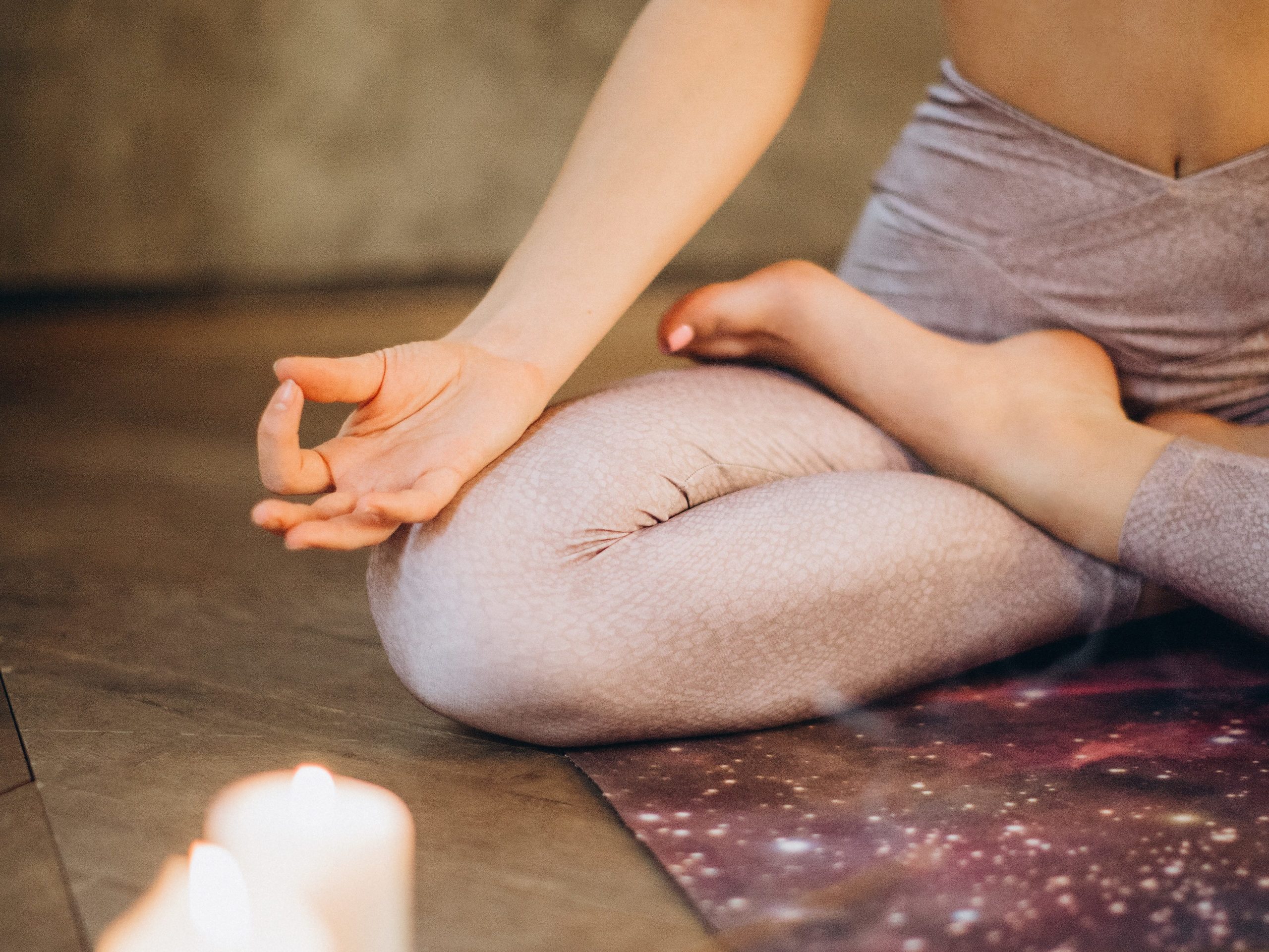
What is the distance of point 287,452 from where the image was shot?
627 mm

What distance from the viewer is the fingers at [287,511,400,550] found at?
2.00 feet

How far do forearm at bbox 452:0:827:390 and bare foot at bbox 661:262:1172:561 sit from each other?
8 centimetres

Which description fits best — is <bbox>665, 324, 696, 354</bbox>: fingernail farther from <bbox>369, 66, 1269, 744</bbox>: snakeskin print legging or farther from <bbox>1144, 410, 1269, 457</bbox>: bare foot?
<bbox>1144, 410, 1269, 457</bbox>: bare foot

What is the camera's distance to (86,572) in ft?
3.42

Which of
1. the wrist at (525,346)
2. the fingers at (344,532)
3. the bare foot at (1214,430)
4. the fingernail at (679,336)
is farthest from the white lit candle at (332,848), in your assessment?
the bare foot at (1214,430)

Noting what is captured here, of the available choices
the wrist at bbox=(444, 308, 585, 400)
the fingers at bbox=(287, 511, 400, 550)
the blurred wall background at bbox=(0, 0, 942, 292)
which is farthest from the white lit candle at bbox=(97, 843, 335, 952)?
the blurred wall background at bbox=(0, 0, 942, 292)

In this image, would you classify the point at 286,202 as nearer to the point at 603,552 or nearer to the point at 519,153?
Result: the point at 519,153

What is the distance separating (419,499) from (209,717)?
0.23m

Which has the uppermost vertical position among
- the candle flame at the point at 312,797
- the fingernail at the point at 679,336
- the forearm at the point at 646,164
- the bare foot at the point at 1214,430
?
the forearm at the point at 646,164

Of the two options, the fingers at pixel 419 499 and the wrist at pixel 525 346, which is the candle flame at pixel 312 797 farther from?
the wrist at pixel 525 346

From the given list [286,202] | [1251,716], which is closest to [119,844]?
[1251,716]

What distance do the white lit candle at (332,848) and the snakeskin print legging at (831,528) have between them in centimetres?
10

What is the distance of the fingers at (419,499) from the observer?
0.62 m

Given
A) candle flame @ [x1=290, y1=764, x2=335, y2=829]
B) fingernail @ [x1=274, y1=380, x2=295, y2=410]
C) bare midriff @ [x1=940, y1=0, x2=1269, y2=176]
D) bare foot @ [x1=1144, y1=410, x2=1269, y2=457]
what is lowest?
candle flame @ [x1=290, y1=764, x2=335, y2=829]
